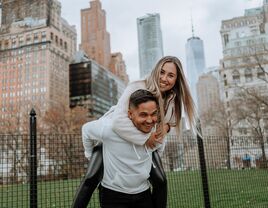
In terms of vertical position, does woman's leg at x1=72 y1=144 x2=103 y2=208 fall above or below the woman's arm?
below

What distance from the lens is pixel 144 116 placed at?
2.08 m

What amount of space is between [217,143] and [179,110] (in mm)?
3744

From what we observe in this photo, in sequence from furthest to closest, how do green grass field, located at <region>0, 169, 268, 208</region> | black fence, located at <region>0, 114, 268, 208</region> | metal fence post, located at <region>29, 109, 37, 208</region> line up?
green grass field, located at <region>0, 169, 268, 208</region> → black fence, located at <region>0, 114, 268, 208</region> → metal fence post, located at <region>29, 109, 37, 208</region>

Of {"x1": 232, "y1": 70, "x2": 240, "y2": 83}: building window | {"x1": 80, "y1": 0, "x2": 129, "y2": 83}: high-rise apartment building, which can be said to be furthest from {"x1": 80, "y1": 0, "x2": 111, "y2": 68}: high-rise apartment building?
{"x1": 232, "y1": 70, "x2": 240, "y2": 83}: building window

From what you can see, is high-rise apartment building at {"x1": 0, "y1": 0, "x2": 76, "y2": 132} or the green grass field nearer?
the green grass field

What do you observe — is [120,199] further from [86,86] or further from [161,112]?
[86,86]

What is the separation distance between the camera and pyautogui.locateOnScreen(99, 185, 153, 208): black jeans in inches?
82.7

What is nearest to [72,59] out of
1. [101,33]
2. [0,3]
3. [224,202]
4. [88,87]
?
[88,87]

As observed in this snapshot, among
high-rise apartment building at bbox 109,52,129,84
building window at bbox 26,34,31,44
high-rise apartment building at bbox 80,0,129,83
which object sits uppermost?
high-rise apartment building at bbox 80,0,129,83

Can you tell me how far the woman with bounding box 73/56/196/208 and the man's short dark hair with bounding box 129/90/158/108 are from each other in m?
0.07

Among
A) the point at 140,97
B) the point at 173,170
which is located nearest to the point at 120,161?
the point at 140,97

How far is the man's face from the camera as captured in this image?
207 cm

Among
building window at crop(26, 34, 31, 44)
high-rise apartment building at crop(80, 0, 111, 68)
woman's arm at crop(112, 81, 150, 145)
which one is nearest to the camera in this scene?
woman's arm at crop(112, 81, 150, 145)

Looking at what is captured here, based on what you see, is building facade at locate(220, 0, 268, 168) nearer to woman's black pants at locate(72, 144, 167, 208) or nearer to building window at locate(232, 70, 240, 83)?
building window at locate(232, 70, 240, 83)
